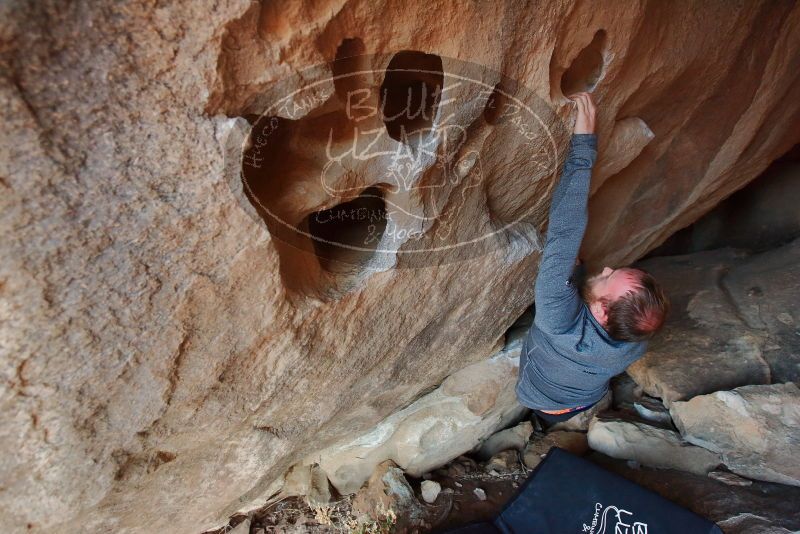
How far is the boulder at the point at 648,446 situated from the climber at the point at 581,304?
1.85 feet

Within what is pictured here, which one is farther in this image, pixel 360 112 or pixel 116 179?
pixel 360 112

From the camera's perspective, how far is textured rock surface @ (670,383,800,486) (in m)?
1.88

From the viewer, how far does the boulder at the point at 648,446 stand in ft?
6.77

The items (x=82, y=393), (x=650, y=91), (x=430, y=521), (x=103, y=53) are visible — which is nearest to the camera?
(x=103, y=53)

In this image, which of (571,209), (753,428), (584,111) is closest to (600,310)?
(571,209)

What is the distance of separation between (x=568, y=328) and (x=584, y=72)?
770 millimetres

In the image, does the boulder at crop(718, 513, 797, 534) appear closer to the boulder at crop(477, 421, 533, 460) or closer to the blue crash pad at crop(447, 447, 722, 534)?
the blue crash pad at crop(447, 447, 722, 534)

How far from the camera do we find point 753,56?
6.11 ft

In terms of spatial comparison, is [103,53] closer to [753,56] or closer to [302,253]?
[302,253]

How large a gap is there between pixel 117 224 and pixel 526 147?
42.1 inches


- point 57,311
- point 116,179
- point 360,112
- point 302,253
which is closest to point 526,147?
point 360,112

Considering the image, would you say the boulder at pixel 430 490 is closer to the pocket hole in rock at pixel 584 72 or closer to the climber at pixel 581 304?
the climber at pixel 581 304

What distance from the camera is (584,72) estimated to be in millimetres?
1448

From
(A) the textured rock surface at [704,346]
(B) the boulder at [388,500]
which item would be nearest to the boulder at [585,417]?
(A) the textured rock surface at [704,346]
